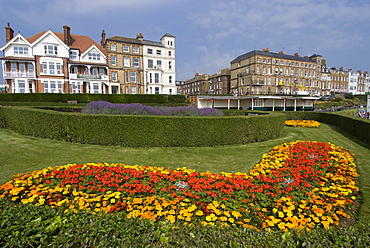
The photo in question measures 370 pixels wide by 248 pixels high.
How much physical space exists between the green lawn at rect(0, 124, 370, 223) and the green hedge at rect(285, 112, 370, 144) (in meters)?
1.72

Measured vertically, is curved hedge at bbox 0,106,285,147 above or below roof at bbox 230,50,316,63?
below

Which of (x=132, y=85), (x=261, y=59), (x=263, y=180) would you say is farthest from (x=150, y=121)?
(x=261, y=59)

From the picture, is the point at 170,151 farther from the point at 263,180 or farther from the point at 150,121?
the point at 263,180

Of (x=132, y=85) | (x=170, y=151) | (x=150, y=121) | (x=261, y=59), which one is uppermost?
(x=261, y=59)

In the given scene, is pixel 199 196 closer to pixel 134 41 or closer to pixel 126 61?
pixel 126 61

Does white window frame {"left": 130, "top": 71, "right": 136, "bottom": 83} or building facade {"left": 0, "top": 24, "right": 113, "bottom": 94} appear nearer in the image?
building facade {"left": 0, "top": 24, "right": 113, "bottom": 94}

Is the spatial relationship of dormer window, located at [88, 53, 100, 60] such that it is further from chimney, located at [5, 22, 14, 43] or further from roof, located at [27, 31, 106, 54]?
chimney, located at [5, 22, 14, 43]

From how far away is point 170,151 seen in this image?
9219mm

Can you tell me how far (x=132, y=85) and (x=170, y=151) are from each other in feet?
120

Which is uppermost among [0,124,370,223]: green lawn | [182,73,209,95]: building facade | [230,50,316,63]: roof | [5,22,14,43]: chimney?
[230,50,316,63]: roof

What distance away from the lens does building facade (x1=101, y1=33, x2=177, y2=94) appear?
139 ft

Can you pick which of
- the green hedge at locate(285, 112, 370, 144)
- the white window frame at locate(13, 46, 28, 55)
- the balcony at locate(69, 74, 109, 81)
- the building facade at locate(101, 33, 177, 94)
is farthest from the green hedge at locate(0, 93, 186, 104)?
the green hedge at locate(285, 112, 370, 144)

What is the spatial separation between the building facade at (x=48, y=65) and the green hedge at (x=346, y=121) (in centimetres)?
3257

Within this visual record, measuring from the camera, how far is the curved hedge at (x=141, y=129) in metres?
9.83
